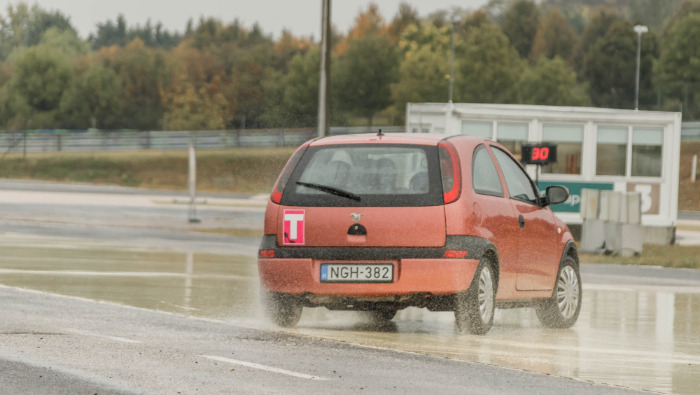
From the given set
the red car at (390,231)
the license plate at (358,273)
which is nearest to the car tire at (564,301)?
the red car at (390,231)

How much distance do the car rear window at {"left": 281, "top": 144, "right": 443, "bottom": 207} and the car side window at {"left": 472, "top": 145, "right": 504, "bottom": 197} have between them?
1.39ft

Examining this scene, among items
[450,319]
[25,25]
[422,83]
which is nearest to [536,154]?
[450,319]

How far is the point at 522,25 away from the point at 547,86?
6713cm

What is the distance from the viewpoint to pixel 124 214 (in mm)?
34906

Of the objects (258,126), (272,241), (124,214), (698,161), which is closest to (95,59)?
(698,161)

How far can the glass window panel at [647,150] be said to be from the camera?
90.5 ft

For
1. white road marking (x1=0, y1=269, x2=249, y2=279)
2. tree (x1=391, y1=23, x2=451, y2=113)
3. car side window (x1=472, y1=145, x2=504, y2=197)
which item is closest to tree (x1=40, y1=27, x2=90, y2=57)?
tree (x1=391, y1=23, x2=451, y2=113)

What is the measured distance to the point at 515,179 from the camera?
1164 centimetres

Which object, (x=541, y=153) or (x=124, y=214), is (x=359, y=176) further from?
(x=124, y=214)

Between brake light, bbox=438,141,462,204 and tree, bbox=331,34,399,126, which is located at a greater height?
tree, bbox=331,34,399,126

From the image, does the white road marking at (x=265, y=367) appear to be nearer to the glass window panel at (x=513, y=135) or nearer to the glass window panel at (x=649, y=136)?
the glass window panel at (x=513, y=135)

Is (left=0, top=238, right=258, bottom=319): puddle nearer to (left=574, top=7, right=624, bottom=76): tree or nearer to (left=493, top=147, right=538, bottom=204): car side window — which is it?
(left=493, top=147, right=538, bottom=204): car side window

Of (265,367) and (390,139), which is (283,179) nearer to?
(390,139)

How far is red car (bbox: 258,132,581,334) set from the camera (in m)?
10.1
